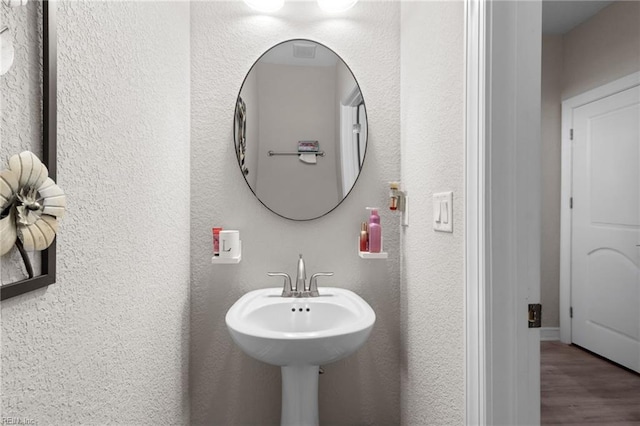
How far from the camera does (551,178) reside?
10.1ft

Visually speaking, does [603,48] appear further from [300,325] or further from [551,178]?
[300,325]

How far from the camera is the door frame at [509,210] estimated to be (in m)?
0.89

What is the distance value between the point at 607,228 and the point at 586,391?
45.4 inches

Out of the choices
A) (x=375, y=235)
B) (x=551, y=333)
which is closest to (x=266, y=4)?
(x=375, y=235)

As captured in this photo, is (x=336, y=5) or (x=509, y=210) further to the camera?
(x=336, y=5)

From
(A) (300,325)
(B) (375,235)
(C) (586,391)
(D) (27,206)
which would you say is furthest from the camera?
(C) (586,391)

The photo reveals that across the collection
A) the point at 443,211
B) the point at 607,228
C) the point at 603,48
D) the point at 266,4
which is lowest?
the point at 607,228

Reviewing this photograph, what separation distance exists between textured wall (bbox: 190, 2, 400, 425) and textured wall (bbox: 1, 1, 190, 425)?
0.58 ft

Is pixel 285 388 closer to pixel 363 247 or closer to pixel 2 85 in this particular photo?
pixel 363 247

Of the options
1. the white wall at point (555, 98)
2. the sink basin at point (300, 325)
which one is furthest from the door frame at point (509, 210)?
the white wall at point (555, 98)


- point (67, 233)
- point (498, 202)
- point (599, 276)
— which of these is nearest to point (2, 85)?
point (67, 233)

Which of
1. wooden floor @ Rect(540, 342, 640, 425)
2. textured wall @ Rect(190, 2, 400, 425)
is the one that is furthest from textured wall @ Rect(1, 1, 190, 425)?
wooden floor @ Rect(540, 342, 640, 425)

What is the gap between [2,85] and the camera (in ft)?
1.78

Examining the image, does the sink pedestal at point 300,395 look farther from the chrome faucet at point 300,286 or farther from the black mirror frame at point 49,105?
the black mirror frame at point 49,105
